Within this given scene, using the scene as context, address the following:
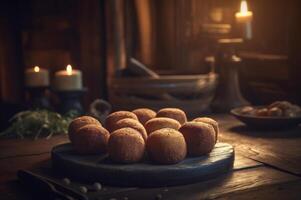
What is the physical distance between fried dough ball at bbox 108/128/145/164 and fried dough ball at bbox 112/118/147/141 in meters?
0.06

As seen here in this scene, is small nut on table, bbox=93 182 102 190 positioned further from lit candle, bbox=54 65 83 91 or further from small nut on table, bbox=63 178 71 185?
lit candle, bbox=54 65 83 91

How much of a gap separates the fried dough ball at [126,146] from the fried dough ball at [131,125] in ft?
0.19

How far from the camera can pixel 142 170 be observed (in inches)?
39.8

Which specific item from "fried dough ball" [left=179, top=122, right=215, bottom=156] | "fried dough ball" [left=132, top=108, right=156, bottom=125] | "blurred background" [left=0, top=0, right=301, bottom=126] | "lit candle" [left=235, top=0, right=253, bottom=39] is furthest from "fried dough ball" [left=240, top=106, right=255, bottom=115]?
"blurred background" [left=0, top=0, right=301, bottom=126]

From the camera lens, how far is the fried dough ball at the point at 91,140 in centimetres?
112

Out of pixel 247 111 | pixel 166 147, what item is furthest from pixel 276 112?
pixel 166 147

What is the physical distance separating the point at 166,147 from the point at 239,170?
0.25 m

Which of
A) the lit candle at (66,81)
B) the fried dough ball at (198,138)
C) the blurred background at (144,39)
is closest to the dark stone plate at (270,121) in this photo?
the fried dough ball at (198,138)

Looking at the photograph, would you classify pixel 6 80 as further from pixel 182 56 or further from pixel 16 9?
pixel 182 56

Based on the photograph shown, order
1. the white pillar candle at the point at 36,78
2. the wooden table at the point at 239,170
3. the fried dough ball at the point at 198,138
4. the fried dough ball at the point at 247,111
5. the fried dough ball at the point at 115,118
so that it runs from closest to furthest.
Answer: the wooden table at the point at 239,170 → the fried dough ball at the point at 198,138 → the fried dough ball at the point at 115,118 → the fried dough ball at the point at 247,111 → the white pillar candle at the point at 36,78

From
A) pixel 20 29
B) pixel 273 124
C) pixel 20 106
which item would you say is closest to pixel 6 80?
pixel 20 29

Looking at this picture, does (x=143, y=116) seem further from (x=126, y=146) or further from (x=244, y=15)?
(x=244, y=15)

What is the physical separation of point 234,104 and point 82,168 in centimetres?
122

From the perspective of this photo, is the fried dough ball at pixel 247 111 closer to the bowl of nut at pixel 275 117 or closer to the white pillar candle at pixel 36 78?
the bowl of nut at pixel 275 117
